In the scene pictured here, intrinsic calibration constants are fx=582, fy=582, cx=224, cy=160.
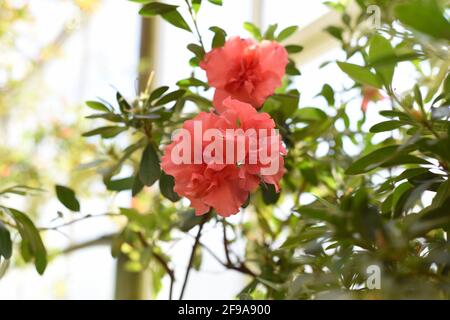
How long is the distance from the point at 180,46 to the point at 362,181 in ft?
7.26

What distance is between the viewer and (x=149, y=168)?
864mm

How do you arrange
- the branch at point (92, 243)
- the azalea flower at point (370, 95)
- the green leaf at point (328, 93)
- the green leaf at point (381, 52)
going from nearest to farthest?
the green leaf at point (381, 52) < the green leaf at point (328, 93) < the azalea flower at point (370, 95) < the branch at point (92, 243)

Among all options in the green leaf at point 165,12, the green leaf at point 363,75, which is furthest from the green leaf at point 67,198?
the green leaf at point 363,75

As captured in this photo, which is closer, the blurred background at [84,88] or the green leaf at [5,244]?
the green leaf at [5,244]

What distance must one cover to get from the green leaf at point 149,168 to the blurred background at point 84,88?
0.51 metres

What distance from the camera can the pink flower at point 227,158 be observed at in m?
0.66

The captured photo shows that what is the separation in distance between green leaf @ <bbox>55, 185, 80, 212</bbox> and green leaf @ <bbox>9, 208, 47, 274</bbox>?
9 centimetres

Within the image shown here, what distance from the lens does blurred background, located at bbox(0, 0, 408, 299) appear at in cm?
212

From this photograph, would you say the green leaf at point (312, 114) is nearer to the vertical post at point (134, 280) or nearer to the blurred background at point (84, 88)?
the blurred background at point (84, 88)

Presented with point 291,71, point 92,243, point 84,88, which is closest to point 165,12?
point 291,71

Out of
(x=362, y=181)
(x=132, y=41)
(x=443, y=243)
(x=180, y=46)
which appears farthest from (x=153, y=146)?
(x=132, y=41)

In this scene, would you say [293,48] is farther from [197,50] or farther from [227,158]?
[227,158]
